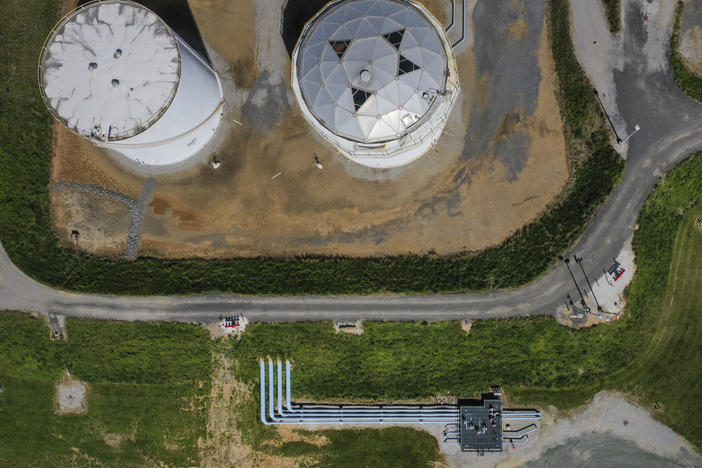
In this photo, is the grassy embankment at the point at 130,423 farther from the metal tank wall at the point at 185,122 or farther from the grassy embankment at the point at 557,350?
the metal tank wall at the point at 185,122

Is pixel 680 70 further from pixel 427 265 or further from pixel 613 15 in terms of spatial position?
pixel 427 265

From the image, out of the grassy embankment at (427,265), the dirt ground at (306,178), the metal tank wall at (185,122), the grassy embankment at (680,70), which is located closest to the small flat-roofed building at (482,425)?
the grassy embankment at (427,265)

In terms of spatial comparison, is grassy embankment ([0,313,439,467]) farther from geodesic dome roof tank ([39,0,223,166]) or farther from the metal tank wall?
geodesic dome roof tank ([39,0,223,166])

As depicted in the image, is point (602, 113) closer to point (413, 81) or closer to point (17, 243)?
point (413, 81)

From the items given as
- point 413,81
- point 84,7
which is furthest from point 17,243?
point 413,81

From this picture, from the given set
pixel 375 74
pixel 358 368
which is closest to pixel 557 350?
pixel 358 368

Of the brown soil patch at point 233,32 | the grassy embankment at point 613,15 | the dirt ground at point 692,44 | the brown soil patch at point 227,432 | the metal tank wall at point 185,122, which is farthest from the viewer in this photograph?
the brown soil patch at point 227,432
